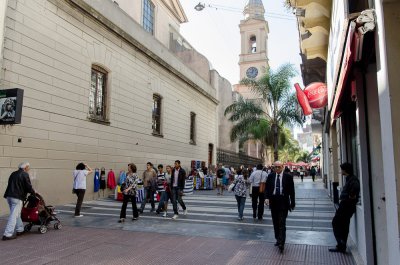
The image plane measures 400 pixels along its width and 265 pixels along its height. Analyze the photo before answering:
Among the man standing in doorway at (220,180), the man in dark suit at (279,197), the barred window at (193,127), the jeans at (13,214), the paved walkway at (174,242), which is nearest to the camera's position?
the paved walkway at (174,242)

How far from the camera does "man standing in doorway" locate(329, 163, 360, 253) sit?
6188mm

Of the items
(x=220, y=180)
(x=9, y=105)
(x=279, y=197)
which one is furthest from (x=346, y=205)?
(x=220, y=180)

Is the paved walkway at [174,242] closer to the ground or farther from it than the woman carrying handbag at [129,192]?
closer to the ground

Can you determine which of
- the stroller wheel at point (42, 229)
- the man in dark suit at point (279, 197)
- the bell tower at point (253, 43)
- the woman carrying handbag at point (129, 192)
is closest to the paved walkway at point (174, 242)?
the stroller wheel at point (42, 229)

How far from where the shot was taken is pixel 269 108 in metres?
28.0

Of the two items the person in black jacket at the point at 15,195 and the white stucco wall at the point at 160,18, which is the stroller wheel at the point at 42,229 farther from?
the white stucco wall at the point at 160,18

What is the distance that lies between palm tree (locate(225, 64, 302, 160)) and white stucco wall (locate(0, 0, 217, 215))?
9.06 metres

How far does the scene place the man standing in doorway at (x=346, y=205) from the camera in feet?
20.3

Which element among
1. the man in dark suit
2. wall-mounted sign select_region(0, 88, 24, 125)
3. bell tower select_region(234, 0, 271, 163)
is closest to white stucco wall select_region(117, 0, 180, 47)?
wall-mounted sign select_region(0, 88, 24, 125)

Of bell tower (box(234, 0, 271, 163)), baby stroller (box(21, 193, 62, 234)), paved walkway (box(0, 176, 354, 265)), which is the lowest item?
paved walkway (box(0, 176, 354, 265))

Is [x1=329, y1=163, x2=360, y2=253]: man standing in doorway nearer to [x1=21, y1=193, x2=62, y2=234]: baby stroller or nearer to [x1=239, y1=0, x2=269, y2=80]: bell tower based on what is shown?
[x1=21, y1=193, x2=62, y2=234]: baby stroller

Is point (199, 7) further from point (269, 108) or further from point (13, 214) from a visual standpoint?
point (13, 214)

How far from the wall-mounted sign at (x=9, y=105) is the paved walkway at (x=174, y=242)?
2951mm

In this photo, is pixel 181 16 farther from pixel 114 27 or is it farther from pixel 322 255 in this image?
pixel 322 255
